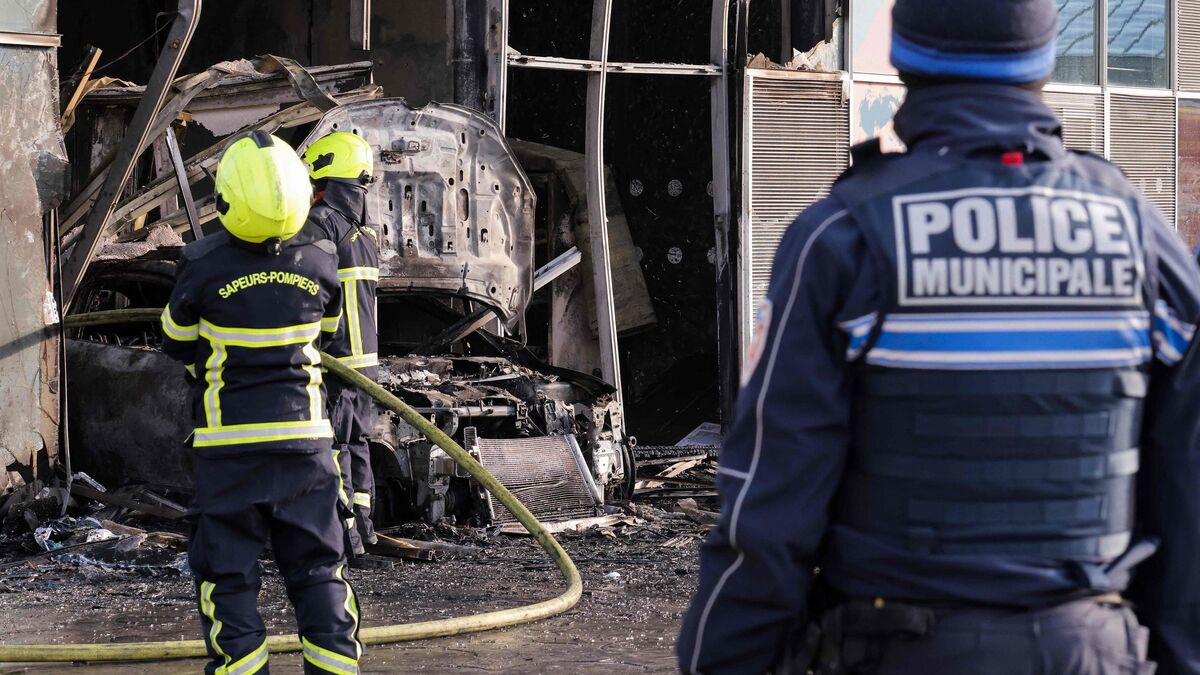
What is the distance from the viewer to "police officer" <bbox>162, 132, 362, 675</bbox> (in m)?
4.33

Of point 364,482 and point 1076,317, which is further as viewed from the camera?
point 364,482

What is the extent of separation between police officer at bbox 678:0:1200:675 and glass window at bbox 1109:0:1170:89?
11355mm

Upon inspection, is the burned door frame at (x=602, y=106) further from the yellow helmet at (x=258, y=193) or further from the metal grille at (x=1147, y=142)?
the yellow helmet at (x=258, y=193)

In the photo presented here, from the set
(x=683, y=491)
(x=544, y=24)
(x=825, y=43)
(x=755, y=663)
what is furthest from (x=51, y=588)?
(x=544, y=24)

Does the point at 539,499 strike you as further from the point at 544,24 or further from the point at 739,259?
the point at 544,24

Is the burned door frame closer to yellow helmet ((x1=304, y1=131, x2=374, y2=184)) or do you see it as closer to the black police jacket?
yellow helmet ((x1=304, y1=131, x2=374, y2=184))

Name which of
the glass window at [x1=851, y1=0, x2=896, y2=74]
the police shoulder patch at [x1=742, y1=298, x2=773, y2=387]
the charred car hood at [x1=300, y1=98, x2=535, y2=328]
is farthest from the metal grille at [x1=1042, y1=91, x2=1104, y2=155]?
the police shoulder patch at [x1=742, y1=298, x2=773, y2=387]

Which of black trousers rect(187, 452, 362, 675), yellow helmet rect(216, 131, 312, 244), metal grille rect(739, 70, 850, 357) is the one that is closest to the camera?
black trousers rect(187, 452, 362, 675)

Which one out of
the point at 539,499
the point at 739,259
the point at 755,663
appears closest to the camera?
the point at 755,663

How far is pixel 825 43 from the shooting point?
11008mm

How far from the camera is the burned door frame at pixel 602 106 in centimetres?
967

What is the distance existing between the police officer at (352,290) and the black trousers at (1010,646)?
4.68 metres

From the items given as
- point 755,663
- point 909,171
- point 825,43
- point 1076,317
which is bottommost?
point 755,663

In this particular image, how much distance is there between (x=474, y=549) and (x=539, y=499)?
672 millimetres
